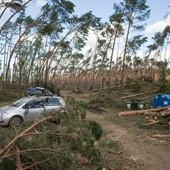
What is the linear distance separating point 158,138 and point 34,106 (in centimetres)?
647

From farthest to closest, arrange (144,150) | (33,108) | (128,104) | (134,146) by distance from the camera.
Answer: (128,104)
(33,108)
(134,146)
(144,150)

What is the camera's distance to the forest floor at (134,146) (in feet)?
41.0

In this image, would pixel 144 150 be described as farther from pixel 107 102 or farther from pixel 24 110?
pixel 107 102

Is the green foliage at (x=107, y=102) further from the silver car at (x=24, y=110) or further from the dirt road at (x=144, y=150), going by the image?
the silver car at (x=24, y=110)

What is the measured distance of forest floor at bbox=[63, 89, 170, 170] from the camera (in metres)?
12.5

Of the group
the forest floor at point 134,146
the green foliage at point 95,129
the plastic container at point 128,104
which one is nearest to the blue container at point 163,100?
the plastic container at point 128,104

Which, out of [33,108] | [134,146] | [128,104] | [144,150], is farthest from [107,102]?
[144,150]

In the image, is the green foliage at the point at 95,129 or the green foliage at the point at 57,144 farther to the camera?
the green foliage at the point at 95,129

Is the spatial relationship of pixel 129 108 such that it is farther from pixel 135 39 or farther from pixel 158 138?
pixel 135 39

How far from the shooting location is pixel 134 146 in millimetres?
15180

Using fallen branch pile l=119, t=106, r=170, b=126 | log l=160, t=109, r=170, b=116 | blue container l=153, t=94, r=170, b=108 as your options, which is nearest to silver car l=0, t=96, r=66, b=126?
fallen branch pile l=119, t=106, r=170, b=126

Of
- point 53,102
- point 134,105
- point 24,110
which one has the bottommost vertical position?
point 134,105

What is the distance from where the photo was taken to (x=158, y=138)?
17.1m

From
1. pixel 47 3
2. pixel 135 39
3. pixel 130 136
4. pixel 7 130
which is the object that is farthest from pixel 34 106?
pixel 135 39
